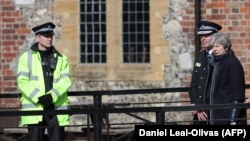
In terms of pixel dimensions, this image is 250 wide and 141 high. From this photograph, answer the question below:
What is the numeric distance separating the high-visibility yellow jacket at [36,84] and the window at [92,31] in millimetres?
4623

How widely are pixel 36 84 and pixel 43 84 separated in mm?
72

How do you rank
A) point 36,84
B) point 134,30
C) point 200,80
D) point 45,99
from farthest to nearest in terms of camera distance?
point 134,30, point 200,80, point 36,84, point 45,99

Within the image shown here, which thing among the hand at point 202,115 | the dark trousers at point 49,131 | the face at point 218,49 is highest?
the face at point 218,49

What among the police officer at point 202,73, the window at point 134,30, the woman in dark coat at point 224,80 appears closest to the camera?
the woman in dark coat at point 224,80

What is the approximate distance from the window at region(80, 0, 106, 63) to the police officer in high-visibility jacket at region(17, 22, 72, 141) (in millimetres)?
4598

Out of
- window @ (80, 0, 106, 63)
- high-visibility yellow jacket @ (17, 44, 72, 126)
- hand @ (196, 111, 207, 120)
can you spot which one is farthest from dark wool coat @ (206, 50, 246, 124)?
window @ (80, 0, 106, 63)

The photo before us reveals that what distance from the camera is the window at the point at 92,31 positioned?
12516mm

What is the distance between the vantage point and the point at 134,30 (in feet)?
40.9

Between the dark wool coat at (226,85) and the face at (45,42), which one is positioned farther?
the face at (45,42)

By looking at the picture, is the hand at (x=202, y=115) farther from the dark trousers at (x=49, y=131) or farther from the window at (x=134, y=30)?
the window at (x=134, y=30)

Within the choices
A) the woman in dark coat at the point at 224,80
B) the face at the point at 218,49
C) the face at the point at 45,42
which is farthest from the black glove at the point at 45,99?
the face at the point at 218,49

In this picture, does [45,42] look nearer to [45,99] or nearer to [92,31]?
[45,99]

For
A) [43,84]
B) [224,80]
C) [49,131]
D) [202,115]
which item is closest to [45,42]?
[43,84]

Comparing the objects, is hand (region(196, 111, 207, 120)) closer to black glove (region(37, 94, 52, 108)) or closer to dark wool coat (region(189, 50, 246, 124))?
dark wool coat (region(189, 50, 246, 124))
